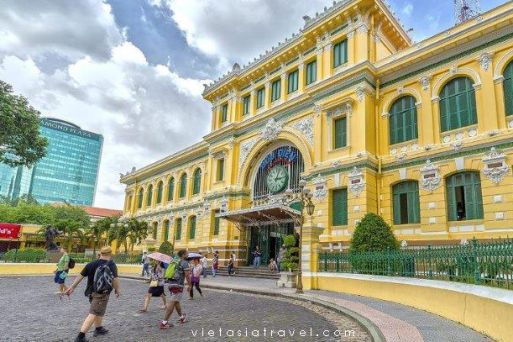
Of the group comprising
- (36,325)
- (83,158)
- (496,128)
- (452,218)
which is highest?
(83,158)

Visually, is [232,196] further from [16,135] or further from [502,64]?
[502,64]

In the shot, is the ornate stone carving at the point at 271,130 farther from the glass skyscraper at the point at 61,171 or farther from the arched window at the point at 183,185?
the glass skyscraper at the point at 61,171

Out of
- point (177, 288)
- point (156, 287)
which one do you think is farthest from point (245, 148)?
point (177, 288)

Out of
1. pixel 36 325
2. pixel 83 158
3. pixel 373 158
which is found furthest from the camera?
pixel 83 158

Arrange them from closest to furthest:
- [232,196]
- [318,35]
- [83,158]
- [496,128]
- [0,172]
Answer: [496,128], [318,35], [232,196], [0,172], [83,158]

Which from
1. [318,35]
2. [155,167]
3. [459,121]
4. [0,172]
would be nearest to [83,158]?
[0,172]

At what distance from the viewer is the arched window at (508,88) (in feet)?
48.6

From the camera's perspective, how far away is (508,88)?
1496 centimetres

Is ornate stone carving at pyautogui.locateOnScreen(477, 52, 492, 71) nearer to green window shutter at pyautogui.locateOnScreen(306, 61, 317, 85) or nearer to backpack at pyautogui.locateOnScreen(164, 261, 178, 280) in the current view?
green window shutter at pyautogui.locateOnScreen(306, 61, 317, 85)

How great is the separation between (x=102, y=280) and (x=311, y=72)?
19902 millimetres

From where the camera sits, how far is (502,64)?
15.1m

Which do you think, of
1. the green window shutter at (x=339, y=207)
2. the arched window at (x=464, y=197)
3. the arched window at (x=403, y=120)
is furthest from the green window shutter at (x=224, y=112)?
the arched window at (x=464, y=197)

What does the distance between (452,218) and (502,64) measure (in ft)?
21.8

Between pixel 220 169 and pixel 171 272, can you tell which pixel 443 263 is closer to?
pixel 171 272
